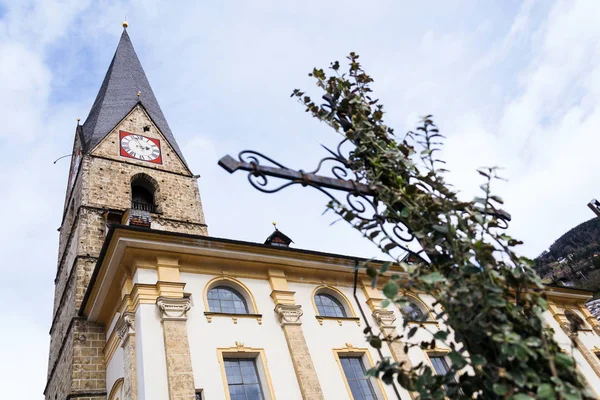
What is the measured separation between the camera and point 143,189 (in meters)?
24.4

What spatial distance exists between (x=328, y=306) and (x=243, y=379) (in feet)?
12.6

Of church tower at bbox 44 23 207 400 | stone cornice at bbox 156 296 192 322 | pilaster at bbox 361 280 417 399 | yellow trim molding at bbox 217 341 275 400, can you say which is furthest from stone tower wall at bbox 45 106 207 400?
pilaster at bbox 361 280 417 399

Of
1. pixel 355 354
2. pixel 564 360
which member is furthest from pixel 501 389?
pixel 355 354

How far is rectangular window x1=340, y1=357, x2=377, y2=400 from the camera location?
11.8 m

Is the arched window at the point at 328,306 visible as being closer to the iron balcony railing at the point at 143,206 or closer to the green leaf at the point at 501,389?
the green leaf at the point at 501,389

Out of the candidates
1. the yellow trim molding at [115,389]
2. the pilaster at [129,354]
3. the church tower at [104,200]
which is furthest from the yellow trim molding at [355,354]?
the church tower at [104,200]

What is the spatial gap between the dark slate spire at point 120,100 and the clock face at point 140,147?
99cm

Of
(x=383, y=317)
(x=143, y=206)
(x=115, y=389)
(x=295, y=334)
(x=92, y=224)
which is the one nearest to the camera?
(x=295, y=334)

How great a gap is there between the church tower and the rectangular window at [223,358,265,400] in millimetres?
5232

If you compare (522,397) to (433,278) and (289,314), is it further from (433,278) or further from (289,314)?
(289,314)

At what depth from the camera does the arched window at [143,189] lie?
23516mm

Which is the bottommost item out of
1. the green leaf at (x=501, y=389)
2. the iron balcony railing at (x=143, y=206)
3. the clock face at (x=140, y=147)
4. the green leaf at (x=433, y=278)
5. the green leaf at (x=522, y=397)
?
the green leaf at (x=522, y=397)

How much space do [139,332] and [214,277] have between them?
2.54 metres

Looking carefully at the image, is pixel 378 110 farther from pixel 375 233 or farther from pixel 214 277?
pixel 214 277
